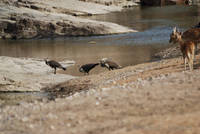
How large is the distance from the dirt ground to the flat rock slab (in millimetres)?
6220

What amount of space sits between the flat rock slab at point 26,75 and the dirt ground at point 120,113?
622 cm

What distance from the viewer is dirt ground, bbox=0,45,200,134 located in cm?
700

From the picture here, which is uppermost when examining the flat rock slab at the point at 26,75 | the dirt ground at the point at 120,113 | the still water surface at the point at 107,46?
the dirt ground at the point at 120,113

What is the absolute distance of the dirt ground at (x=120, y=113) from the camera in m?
7.00

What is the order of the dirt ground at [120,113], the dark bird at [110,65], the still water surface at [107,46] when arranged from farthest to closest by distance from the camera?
the still water surface at [107,46], the dark bird at [110,65], the dirt ground at [120,113]

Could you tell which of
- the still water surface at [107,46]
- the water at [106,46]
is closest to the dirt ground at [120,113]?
the water at [106,46]

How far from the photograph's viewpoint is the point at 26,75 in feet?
55.0

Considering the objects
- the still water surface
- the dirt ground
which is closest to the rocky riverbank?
the still water surface

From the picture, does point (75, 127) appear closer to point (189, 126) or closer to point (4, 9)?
point (189, 126)

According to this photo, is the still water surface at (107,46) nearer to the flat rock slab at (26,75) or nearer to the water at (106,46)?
the water at (106,46)

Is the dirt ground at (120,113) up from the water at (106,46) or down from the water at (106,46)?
up

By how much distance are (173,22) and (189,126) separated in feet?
91.0

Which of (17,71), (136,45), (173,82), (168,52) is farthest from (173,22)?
→ (173,82)

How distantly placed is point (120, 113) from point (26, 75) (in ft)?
31.3
